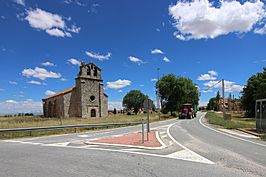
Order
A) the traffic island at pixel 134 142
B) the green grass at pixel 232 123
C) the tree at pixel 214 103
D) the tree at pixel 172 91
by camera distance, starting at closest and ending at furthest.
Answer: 1. the traffic island at pixel 134 142
2. the green grass at pixel 232 123
3. the tree at pixel 172 91
4. the tree at pixel 214 103

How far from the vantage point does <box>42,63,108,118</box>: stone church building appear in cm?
5350

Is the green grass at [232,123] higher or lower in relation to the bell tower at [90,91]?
lower

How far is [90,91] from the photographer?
181 ft

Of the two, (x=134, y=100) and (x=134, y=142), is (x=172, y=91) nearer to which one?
Result: (x=134, y=142)

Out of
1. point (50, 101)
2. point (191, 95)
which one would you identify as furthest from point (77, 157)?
point (191, 95)

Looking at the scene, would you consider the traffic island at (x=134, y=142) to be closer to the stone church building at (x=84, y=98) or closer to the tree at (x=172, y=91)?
the stone church building at (x=84, y=98)

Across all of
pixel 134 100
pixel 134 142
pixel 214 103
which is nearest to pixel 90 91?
pixel 134 142

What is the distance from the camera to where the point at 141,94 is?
399 ft

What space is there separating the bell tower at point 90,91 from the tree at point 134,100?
62.6 metres

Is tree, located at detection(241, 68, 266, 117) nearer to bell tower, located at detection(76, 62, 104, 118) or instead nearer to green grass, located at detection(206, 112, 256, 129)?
green grass, located at detection(206, 112, 256, 129)

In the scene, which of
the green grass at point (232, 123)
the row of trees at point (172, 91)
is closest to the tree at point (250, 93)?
the row of trees at point (172, 91)

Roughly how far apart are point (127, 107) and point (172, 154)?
371ft

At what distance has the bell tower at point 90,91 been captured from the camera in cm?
5359

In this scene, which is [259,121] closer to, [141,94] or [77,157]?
[77,157]
